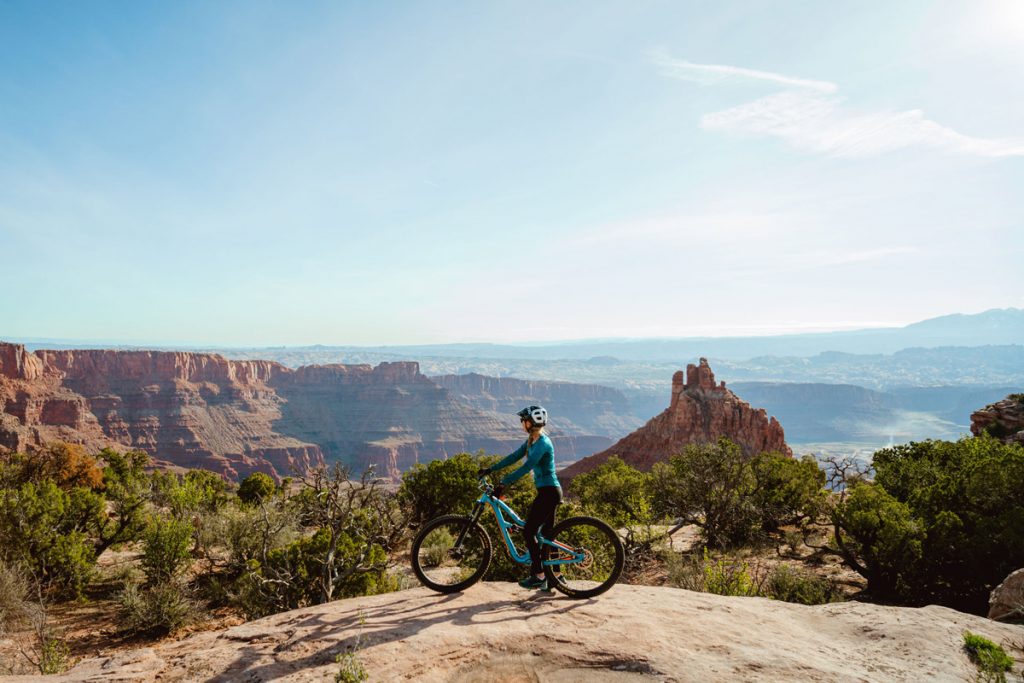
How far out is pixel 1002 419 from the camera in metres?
48.4

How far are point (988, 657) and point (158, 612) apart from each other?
18.1 meters

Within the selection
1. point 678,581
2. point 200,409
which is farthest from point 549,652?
point 200,409

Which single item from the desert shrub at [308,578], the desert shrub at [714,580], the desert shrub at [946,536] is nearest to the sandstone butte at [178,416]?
the desert shrub at [308,578]

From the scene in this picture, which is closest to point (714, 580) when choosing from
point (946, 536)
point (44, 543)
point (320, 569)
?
point (946, 536)

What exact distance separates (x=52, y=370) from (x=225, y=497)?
147172mm

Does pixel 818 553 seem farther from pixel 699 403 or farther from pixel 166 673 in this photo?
pixel 699 403

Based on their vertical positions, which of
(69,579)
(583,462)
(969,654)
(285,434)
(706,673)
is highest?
(706,673)

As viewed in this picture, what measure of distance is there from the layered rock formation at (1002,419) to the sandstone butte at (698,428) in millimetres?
22960

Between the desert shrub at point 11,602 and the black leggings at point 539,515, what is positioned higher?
the black leggings at point 539,515

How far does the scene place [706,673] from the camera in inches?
224

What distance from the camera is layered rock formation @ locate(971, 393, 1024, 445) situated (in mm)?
46500

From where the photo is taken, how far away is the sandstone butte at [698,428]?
240ft

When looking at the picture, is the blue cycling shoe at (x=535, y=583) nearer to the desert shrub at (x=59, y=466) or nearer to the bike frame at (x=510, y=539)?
the bike frame at (x=510, y=539)

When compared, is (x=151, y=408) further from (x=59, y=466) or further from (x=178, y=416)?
(x=59, y=466)
